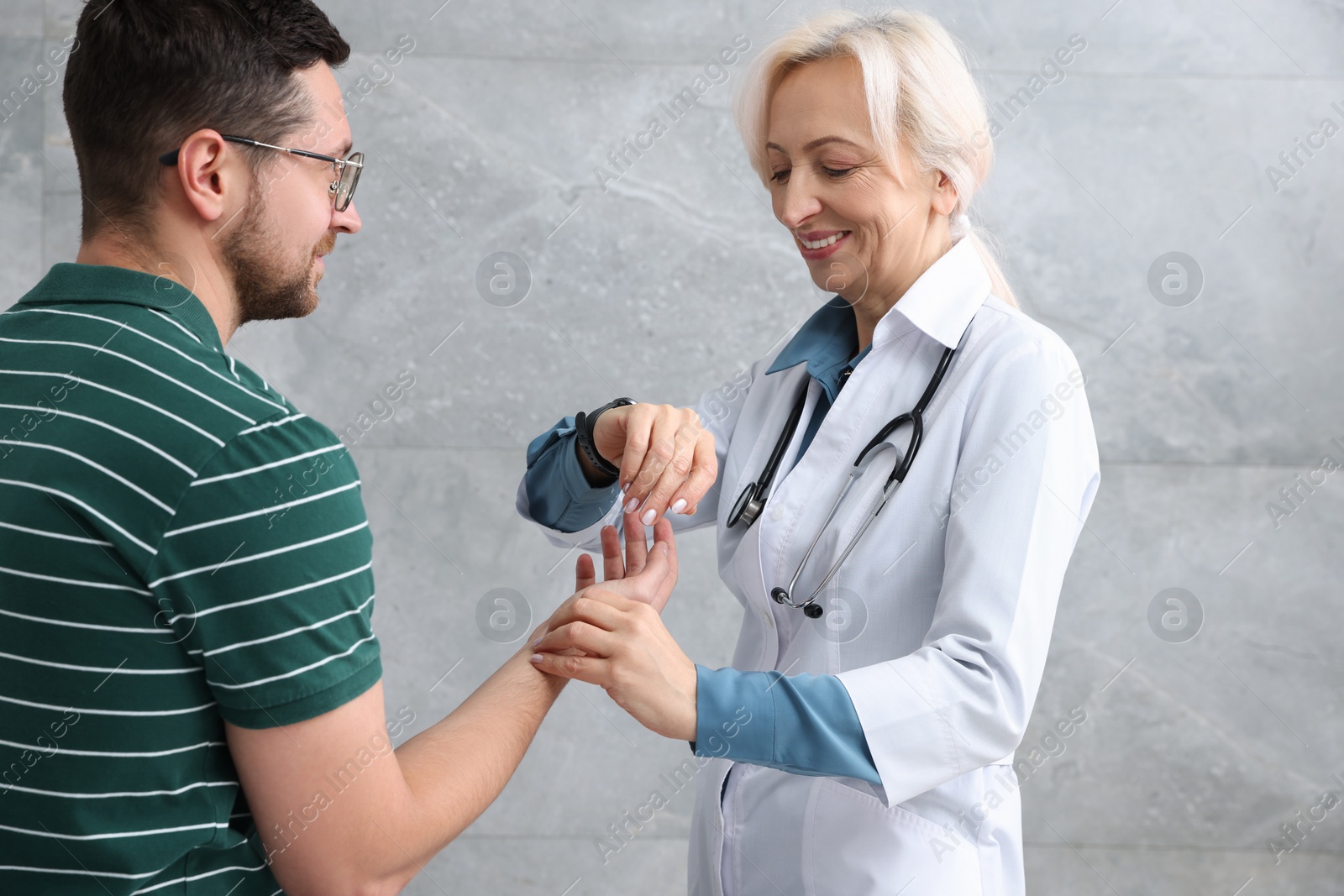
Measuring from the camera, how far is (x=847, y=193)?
1443mm

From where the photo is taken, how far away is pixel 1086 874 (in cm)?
281

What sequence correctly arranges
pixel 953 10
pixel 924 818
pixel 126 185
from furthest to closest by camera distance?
pixel 953 10 → pixel 924 818 → pixel 126 185

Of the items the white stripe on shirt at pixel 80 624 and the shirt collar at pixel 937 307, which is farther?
the shirt collar at pixel 937 307

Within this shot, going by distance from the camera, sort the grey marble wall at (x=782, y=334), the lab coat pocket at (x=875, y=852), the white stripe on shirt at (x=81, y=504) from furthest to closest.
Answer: the grey marble wall at (x=782, y=334), the lab coat pocket at (x=875, y=852), the white stripe on shirt at (x=81, y=504)

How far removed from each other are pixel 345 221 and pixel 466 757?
0.62m

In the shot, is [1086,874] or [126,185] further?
[1086,874]

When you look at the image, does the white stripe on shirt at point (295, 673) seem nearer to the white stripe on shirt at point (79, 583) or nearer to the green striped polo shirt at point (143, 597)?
the green striped polo shirt at point (143, 597)

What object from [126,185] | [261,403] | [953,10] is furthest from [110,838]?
[953,10]

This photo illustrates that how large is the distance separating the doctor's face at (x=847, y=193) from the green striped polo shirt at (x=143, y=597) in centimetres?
86

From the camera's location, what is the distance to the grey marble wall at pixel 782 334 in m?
2.63

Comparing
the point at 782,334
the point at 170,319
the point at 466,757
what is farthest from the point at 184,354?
the point at 782,334

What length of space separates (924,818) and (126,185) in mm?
1137

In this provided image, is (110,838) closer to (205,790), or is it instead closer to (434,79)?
(205,790)

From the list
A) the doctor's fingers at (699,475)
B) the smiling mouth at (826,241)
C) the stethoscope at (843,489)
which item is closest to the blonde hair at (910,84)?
the smiling mouth at (826,241)
